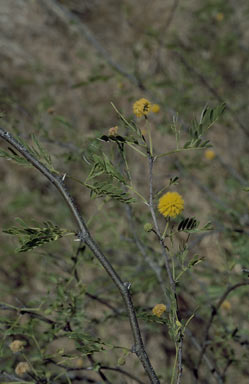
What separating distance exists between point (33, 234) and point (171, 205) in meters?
0.41

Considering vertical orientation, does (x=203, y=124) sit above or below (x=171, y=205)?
above

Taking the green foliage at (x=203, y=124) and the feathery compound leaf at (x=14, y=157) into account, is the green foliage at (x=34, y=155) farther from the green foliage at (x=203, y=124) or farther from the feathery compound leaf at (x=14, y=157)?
the green foliage at (x=203, y=124)

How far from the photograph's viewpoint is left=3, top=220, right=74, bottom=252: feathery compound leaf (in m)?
0.92

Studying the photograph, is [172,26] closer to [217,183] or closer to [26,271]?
[217,183]

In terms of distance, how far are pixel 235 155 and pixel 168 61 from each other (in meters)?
1.60

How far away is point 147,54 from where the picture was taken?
16.2ft

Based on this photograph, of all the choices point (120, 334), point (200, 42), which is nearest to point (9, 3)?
point (200, 42)

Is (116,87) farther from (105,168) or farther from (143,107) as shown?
(105,168)

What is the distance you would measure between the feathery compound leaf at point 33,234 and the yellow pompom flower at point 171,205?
31cm

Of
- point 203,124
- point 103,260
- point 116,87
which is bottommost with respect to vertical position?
point 103,260

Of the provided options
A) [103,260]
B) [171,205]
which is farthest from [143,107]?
[103,260]

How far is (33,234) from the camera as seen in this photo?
94cm

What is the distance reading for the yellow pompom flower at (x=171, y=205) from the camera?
3.69 ft

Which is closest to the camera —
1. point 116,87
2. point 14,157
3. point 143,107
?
point 14,157
